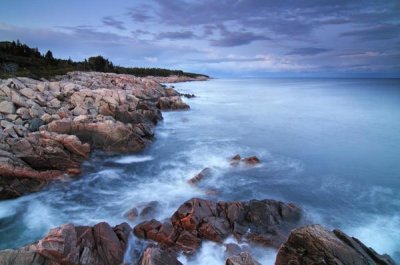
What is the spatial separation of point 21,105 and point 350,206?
2078 cm

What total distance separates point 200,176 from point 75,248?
8515mm

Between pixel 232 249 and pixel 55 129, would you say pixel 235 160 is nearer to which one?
pixel 232 249

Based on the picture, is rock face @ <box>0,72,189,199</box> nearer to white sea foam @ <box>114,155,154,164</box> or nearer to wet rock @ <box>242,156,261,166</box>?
white sea foam @ <box>114,155,154,164</box>

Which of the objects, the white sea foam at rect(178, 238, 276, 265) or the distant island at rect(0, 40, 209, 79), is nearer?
the white sea foam at rect(178, 238, 276, 265)

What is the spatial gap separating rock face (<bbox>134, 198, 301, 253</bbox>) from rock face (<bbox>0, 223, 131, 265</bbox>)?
1.27m

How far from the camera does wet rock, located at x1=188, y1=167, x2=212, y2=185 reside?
49.0 feet

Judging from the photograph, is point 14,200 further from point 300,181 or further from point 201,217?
point 300,181

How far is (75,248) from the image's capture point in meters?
7.73

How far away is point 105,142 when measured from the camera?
1925 centimetres

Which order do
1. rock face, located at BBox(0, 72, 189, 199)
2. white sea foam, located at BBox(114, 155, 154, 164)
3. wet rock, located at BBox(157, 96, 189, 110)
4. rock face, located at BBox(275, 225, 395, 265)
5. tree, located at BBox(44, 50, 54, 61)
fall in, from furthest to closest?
1. tree, located at BBox(44, 50, 54, 61)
2. wet rock, located at BBox(157, 96, 189, 110)
3. white sea foam, located at BBox(114, 155, 154, 164)
4. rock face, located at BBox(0, 72, 189, 199)
5. rock face, located at BBox(275, 225, 395, 265)

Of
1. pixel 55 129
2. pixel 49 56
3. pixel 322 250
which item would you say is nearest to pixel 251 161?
pixel 322 250

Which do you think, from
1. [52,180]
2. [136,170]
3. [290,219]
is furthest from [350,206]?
[52,180]

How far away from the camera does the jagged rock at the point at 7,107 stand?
18352 millimetres

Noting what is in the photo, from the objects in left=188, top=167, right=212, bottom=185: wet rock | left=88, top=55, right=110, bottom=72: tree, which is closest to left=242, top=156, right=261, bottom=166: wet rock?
left=188, top=167, right=212, bottom=185: wet rock
